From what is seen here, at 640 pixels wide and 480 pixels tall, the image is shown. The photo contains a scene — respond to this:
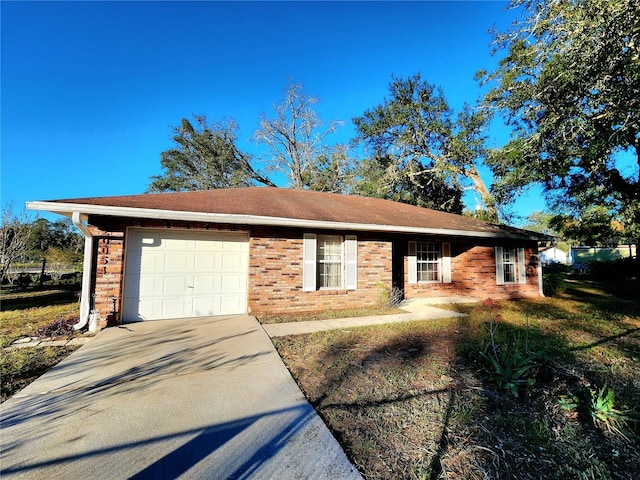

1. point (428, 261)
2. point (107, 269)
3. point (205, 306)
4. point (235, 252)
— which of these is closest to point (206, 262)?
point (235, 252)

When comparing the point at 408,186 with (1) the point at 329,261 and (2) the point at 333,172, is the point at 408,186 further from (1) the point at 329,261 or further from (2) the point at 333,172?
(1) the point at 329,261

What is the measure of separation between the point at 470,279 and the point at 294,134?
1521 centimetres

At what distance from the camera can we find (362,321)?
671 cm

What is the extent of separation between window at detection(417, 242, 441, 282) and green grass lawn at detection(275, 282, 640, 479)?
15.8ft

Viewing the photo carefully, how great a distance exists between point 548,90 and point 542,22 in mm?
1599

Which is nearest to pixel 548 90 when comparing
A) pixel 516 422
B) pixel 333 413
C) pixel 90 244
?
pixel 516 422

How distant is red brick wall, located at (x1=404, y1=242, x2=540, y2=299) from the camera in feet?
33.7

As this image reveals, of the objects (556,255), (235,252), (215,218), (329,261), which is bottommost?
(329,261)

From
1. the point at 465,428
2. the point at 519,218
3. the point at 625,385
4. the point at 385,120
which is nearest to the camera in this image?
the point at 465,428

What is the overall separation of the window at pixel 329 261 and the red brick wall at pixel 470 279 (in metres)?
3.13

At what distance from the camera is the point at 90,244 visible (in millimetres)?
6004

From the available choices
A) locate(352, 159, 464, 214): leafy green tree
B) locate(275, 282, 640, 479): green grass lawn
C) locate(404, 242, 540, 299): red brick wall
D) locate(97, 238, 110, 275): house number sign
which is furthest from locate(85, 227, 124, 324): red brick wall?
locate(352, 159, 464, 214): leafy green tree

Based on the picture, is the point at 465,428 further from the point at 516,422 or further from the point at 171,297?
the point at 171,297

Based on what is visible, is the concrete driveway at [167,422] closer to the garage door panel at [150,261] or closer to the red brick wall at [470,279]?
the garage door panel at [150,261]
